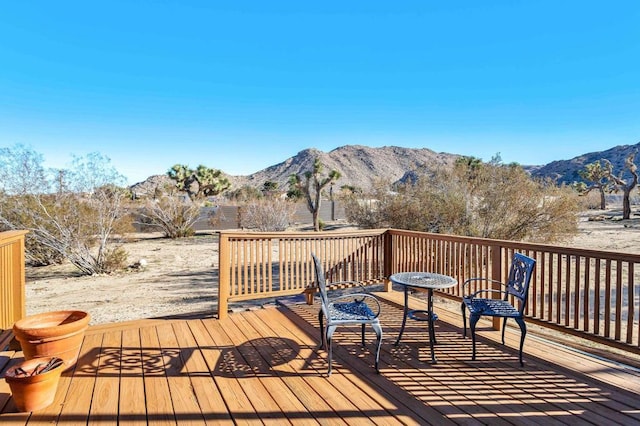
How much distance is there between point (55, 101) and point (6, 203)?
313 inches

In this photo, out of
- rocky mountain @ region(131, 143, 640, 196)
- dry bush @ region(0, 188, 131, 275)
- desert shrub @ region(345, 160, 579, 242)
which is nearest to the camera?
desert shrub @ region(345, 160, 579, 242)

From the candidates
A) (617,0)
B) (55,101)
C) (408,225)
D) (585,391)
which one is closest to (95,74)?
(55,101)

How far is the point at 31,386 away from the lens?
184 centimetres

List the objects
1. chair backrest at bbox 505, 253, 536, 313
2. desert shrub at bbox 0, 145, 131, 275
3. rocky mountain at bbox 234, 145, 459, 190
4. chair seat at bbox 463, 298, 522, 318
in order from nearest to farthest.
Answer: chair seat at bbox 463, 298, 522, 318
chair backrest at bbox 505, 253, 536, 313
desert shrub at bbox 0, 145, 131, 275
rocky mountain at bbox 234, 145, 459, 190

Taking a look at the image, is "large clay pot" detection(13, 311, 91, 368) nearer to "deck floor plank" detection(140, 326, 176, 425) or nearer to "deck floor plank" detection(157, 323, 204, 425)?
"deck floor plank" detection(140, 326, 176, 425)

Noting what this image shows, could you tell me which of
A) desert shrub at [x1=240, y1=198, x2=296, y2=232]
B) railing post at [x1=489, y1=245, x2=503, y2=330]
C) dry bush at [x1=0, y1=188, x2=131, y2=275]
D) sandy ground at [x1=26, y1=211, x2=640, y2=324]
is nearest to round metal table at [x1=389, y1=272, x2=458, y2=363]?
railing post at [x1=489, y1=245, x2=503, y2=330]

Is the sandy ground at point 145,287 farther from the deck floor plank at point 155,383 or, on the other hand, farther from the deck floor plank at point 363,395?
the deck floor plank at point 363,395

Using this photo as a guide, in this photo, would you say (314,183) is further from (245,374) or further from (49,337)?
(49,337)

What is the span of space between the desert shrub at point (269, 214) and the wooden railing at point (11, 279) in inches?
461

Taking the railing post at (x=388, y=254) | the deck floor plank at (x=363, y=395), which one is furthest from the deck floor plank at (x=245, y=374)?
the railing post at (x=388, y=254)

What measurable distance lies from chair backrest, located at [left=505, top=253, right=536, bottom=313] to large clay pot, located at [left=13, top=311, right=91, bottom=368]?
3.43 metres

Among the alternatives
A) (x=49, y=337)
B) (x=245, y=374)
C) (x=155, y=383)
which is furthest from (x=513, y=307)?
(x=49, y=337)

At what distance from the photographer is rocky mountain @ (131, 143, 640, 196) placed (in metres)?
46.2

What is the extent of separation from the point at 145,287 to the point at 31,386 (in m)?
5.66
